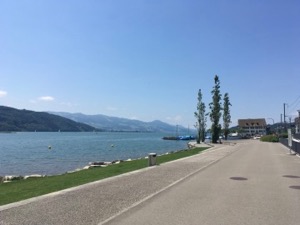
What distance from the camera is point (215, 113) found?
71.8 metres

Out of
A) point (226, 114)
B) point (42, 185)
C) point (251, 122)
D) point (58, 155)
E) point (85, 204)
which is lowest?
point (42, 185)

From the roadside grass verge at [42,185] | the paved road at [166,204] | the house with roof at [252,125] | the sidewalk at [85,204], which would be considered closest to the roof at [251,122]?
the house with roof at [252,125]

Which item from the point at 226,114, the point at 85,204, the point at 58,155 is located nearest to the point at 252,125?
the point at 226,114

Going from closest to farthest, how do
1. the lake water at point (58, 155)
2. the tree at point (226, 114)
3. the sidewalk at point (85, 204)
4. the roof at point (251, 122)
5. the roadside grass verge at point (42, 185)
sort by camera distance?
the sidewalk at point (85, 204) → the roadside grass verge at point (42, 185) → the lake water at point (58, 155) → the tree at point (226, 114) → the roof at point (251, 122)

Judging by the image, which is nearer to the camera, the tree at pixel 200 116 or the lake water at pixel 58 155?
the lake water at pixel 58 155

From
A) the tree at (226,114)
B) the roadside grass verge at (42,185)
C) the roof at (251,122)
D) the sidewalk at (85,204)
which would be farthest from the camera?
the roof at (251,122)

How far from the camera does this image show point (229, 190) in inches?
499

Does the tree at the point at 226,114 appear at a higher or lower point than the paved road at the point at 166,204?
higher

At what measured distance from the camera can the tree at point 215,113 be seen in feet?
232

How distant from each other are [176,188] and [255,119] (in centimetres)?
18799

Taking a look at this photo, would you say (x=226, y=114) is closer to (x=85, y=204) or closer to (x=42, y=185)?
(x=42, y=185)

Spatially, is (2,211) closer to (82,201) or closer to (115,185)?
(82,201)

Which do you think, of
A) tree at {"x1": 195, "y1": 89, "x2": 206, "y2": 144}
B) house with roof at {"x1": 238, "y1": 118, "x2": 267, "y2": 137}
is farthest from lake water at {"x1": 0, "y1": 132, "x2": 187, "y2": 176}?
house with roof at {"x1": 238, "y1": 118, "x2": 267, "y2": 137}

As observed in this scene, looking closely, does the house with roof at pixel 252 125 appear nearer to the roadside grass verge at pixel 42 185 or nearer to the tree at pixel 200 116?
the tree at pixel 200 116
